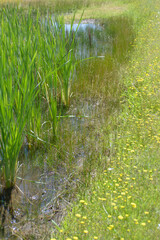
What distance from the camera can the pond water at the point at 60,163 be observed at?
7.70 ft

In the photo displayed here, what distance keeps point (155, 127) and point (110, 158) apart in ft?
2.14

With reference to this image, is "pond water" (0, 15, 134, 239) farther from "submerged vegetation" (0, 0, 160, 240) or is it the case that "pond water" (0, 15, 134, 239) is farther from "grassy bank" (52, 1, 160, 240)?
"grassy bank" (52, 1, 160, 240)

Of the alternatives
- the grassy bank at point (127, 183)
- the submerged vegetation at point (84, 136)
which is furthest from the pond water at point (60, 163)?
the grassy bank at point (127, 183)

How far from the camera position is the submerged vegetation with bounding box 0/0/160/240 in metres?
2.09

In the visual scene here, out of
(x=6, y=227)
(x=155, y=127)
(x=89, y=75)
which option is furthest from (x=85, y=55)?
(x=6, y=227)

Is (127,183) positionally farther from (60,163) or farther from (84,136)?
(84,136)

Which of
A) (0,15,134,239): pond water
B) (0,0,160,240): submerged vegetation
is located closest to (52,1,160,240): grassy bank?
(0,0,160,240): submerged vegetation

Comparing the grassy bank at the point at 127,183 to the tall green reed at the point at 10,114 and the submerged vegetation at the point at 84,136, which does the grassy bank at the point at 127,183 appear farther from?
the tall green reed at the point at 10,114

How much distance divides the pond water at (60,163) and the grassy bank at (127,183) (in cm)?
19

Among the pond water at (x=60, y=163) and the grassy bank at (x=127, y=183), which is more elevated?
the grassy bank at (x=127, y=183)

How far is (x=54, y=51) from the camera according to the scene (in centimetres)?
376

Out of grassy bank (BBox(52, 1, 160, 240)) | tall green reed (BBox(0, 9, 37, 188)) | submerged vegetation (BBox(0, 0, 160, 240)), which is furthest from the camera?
tall green reed (BBox(0, 9, 37, 188))

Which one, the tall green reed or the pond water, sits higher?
the tall green reed

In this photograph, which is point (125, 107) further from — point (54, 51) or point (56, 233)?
point (56, 233)
